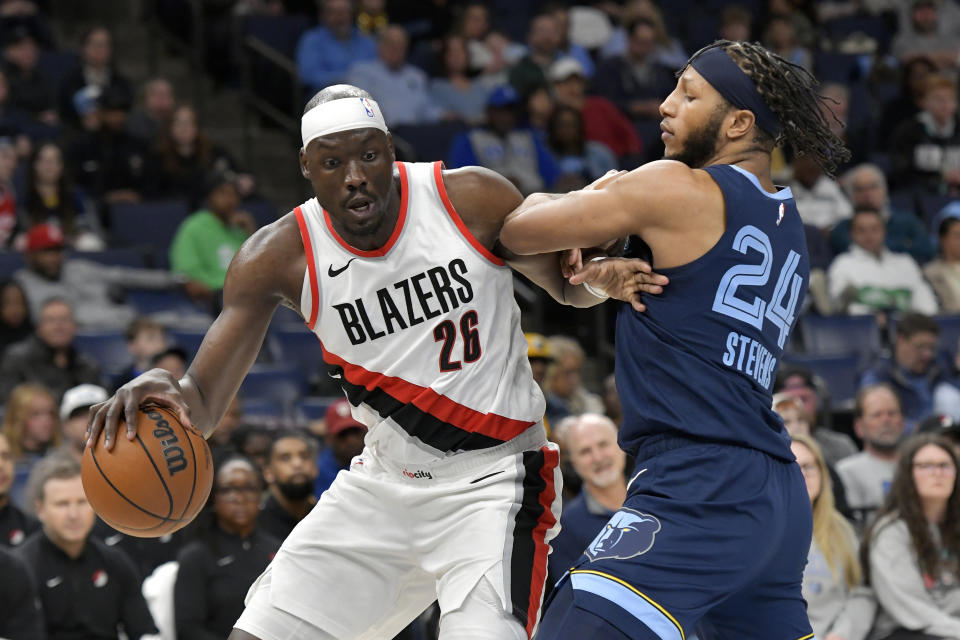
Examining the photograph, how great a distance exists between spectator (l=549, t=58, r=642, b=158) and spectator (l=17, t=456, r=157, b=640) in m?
6.15

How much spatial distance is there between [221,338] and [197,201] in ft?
20.9

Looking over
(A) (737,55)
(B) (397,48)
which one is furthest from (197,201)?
(A) (737,55)

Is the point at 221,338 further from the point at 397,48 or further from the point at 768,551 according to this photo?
the point at 397,48

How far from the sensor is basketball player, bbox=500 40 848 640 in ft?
11.3

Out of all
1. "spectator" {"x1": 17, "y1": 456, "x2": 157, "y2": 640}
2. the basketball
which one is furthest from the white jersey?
"spectator" {"x1": 17, "y1": 456, "x2": 157, "y2": 640}

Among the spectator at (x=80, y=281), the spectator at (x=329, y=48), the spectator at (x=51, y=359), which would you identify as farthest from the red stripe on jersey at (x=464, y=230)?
the spectator at (x=329, y=48)

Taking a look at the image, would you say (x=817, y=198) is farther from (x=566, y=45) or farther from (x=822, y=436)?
(x=822, y=436)

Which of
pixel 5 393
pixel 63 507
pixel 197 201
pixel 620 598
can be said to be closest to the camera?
pixel 620 598

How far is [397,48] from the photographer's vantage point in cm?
1135

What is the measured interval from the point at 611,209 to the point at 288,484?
12.2 ft

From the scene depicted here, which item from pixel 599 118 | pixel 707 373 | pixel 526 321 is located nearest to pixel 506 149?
pixel 599 118

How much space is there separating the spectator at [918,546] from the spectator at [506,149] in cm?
449

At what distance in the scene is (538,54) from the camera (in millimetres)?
12141

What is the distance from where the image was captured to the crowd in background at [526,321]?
6.60 metres
